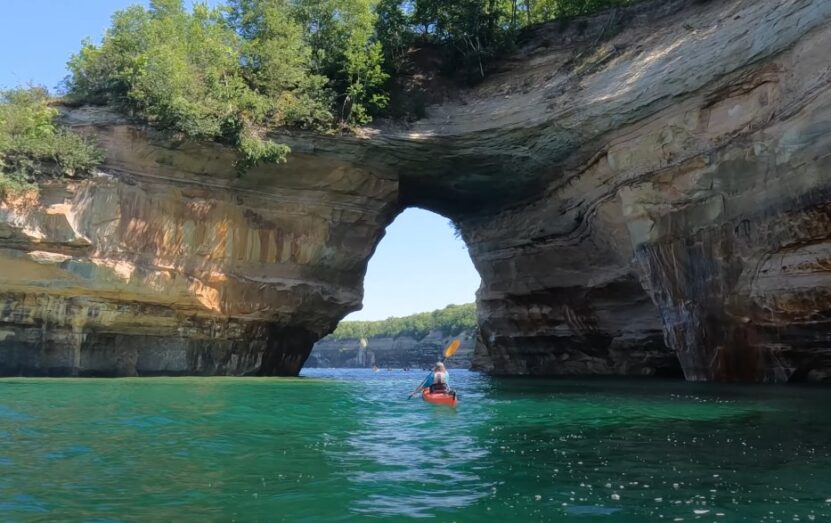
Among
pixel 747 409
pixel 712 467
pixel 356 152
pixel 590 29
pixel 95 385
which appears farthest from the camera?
pixel 590 29

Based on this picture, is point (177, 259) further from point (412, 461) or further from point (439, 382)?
point (412, 461)

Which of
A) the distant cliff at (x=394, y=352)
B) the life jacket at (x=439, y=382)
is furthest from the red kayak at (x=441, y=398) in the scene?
the distant cliff at (x=394, y=352)

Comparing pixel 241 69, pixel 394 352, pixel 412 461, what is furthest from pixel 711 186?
pixel 394 352

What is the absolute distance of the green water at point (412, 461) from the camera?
17.2 ft

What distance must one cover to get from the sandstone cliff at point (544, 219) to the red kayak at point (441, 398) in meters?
8.57

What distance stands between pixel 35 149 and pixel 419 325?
298 feet

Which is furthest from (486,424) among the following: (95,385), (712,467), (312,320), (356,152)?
(312,320)

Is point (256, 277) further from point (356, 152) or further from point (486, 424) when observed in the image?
point (486, 424)

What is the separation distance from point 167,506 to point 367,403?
9.37 meters

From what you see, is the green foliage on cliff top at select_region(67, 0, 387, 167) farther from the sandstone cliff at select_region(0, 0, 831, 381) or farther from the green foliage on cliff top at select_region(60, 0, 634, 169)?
the sandstone cliff at select_region(0, 0, 831, 381)

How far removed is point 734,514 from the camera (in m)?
5.07

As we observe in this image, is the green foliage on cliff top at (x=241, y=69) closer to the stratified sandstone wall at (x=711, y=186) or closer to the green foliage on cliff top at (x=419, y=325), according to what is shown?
the stratified sandstone wall at (x=711, y=186)

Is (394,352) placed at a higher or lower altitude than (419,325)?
lower

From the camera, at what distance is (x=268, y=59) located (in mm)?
23297
